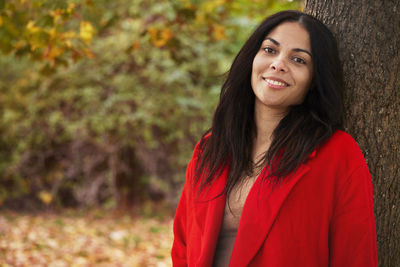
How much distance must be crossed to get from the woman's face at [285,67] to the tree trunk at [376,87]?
244mm

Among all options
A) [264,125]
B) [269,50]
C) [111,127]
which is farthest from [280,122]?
[111,127]

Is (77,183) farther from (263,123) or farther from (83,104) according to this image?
(263,123)

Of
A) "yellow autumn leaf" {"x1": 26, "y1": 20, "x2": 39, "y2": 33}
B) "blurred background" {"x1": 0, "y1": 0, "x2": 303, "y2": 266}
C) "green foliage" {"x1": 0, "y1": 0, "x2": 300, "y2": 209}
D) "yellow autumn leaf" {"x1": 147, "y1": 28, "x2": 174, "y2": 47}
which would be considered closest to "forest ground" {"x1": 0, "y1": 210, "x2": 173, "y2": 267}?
"blurred background" {"x1": 0, "y1": 0, "x2": 303, "y2": 266}

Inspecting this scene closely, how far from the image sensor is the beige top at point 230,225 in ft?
6.86

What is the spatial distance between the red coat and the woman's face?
0.92 feet

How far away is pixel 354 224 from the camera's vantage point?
70.5 inches

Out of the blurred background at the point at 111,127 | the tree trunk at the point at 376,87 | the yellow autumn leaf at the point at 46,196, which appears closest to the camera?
the tree trunk at the point at 376,87

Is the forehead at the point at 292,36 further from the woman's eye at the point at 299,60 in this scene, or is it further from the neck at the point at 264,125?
the neck at the point at 264,125

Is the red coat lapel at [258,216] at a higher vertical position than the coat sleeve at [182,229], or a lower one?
higher

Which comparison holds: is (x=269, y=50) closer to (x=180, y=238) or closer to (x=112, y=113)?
(x=180, y=238)

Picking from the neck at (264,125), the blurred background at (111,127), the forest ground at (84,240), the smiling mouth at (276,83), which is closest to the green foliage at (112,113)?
the blurred background at (111,127)

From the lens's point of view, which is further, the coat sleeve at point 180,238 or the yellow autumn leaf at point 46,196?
the yellow autumn leaf at point 46,196

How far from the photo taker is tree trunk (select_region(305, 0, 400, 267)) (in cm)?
211

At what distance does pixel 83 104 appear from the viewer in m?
8.30
